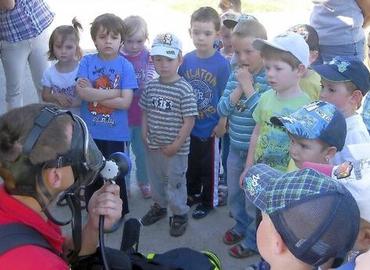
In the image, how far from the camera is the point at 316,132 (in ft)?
8.64

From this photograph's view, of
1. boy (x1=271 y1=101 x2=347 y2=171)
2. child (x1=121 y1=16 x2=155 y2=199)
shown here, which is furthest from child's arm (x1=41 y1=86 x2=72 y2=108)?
Answer: boy (x1=271 y1=101 x2=347 y2=171)

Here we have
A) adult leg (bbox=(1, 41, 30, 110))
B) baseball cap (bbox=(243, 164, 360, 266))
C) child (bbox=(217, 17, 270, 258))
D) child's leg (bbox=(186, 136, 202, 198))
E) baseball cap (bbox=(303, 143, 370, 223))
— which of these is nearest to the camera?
baseball cap (bbox=(243, 164, 360, 266))

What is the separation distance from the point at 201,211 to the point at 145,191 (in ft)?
1.79

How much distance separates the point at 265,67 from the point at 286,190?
1.62 m

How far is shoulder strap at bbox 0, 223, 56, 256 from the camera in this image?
1713 millimetres

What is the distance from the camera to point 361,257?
142 cm

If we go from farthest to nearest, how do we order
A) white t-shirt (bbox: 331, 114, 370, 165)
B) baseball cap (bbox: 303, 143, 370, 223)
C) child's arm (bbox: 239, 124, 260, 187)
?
child's arm (bbox: 239, 124, 260, 187), white t-shirt (bbox: 331, 114, 370, 165), baseball cap (bbox: 303, 143, 370, 223)

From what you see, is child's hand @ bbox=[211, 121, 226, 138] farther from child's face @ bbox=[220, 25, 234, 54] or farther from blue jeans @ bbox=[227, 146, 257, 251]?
child's face @ bbox=[220, 25, 234, 54]

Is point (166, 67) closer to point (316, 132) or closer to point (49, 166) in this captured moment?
point (316, 132)

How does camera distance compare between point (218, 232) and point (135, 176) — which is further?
point (135, 176)

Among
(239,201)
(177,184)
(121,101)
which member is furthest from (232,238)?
(121,101)

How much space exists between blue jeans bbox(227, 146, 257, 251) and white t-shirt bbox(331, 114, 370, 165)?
31.3 inches

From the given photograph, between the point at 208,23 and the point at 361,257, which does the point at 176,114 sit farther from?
the point at 361,257

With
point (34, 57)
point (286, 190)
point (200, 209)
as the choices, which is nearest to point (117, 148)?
→ point (200, 209)
